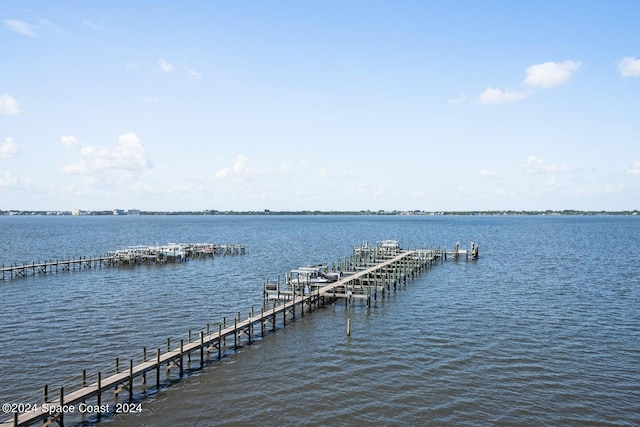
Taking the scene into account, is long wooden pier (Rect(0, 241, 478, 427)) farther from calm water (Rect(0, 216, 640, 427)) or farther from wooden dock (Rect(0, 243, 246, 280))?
wooden dock (Rect(0, 243, 246, 280))

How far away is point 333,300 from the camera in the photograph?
49500 mm

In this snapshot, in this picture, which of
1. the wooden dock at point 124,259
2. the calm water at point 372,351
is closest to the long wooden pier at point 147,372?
the calm water at point 372,351

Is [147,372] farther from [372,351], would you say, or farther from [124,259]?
[124,259]

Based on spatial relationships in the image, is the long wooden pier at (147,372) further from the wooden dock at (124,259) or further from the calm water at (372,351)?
the wooden dock at (124,259)

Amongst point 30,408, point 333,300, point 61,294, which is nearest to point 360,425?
point 30,408

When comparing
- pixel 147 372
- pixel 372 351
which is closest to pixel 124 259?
pixel 147 372

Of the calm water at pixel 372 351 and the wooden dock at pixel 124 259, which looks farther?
the wooden dock at pixel 124 259

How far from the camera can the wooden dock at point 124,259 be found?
67375mm

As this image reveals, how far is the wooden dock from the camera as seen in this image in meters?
67.4

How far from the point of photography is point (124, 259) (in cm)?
7775

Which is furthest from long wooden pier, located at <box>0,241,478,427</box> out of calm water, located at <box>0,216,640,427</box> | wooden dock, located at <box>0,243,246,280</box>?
wooden dock, located at <box>0,243,246,280</box>

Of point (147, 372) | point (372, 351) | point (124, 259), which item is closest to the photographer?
point (147, 372)

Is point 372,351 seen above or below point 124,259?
below

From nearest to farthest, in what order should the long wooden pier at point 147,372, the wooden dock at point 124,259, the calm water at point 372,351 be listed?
→ the long wooden pier at point 147,372 < the calm water at point 372,351 < the wooden dock at point 124,259
